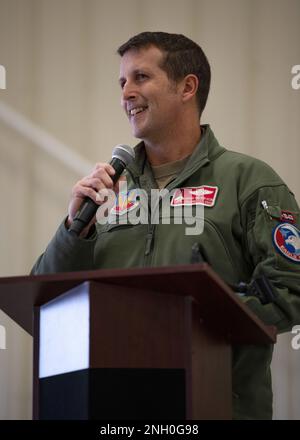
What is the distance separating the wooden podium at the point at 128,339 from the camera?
1.23m

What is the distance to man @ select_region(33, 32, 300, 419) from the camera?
1816 millimetres

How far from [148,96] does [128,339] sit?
1015 mm

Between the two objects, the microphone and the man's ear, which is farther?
the man's ear

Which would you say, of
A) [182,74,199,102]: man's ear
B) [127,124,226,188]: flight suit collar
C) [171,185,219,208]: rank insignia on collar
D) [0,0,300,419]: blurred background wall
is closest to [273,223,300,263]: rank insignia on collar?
[171,185,219,208]: rank insignia on collar

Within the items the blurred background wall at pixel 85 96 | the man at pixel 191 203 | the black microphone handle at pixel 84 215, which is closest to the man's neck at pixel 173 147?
the man at pixel 191 203

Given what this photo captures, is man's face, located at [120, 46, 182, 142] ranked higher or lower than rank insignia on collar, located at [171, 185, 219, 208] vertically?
higher

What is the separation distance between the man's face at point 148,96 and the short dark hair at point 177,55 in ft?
→ 0.06

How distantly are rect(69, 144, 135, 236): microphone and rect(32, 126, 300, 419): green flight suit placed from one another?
6 cm

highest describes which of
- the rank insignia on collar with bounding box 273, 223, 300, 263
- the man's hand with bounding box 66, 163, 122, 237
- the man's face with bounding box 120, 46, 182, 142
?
the man's face with bounding box 120, 46, 182, 142

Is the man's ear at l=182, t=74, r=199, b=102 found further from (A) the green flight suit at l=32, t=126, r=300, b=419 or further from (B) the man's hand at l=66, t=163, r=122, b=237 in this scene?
(B) the man's hand at l=66, t=163, r=122, b=237

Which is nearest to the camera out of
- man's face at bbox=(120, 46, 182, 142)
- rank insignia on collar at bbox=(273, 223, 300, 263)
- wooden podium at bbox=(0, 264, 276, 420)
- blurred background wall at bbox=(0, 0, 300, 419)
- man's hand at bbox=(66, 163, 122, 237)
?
wooden podium at bbox=(0, 264, 276, 420)

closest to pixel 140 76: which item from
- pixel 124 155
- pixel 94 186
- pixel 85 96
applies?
pixel 124 155

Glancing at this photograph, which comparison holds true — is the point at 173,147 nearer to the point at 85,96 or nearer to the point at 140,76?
the point at 140,76
